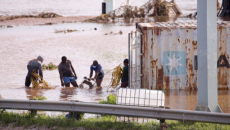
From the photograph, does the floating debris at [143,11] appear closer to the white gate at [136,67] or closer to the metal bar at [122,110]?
the white gate at [136,67]

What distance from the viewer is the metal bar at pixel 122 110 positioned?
5.48 m

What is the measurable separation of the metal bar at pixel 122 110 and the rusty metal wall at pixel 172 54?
14.7 feet

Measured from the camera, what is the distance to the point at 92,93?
1084cm

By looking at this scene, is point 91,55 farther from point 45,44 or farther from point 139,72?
point 139,72

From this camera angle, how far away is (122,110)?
230 inches

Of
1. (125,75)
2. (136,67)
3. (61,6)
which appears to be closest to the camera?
(136,67)

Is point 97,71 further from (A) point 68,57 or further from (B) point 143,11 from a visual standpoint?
(B) point 143,11

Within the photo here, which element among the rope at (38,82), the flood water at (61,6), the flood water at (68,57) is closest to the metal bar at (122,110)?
the flood water at (68,57)

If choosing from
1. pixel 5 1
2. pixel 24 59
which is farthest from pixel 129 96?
pixel 5 1

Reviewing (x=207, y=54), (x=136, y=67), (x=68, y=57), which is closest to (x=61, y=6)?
(x=68, y=57)

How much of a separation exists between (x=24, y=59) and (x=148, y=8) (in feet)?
89.3

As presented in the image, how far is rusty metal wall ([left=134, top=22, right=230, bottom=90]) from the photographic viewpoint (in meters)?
10.1

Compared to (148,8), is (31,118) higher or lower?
lower

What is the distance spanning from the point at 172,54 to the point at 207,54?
3.71 m
